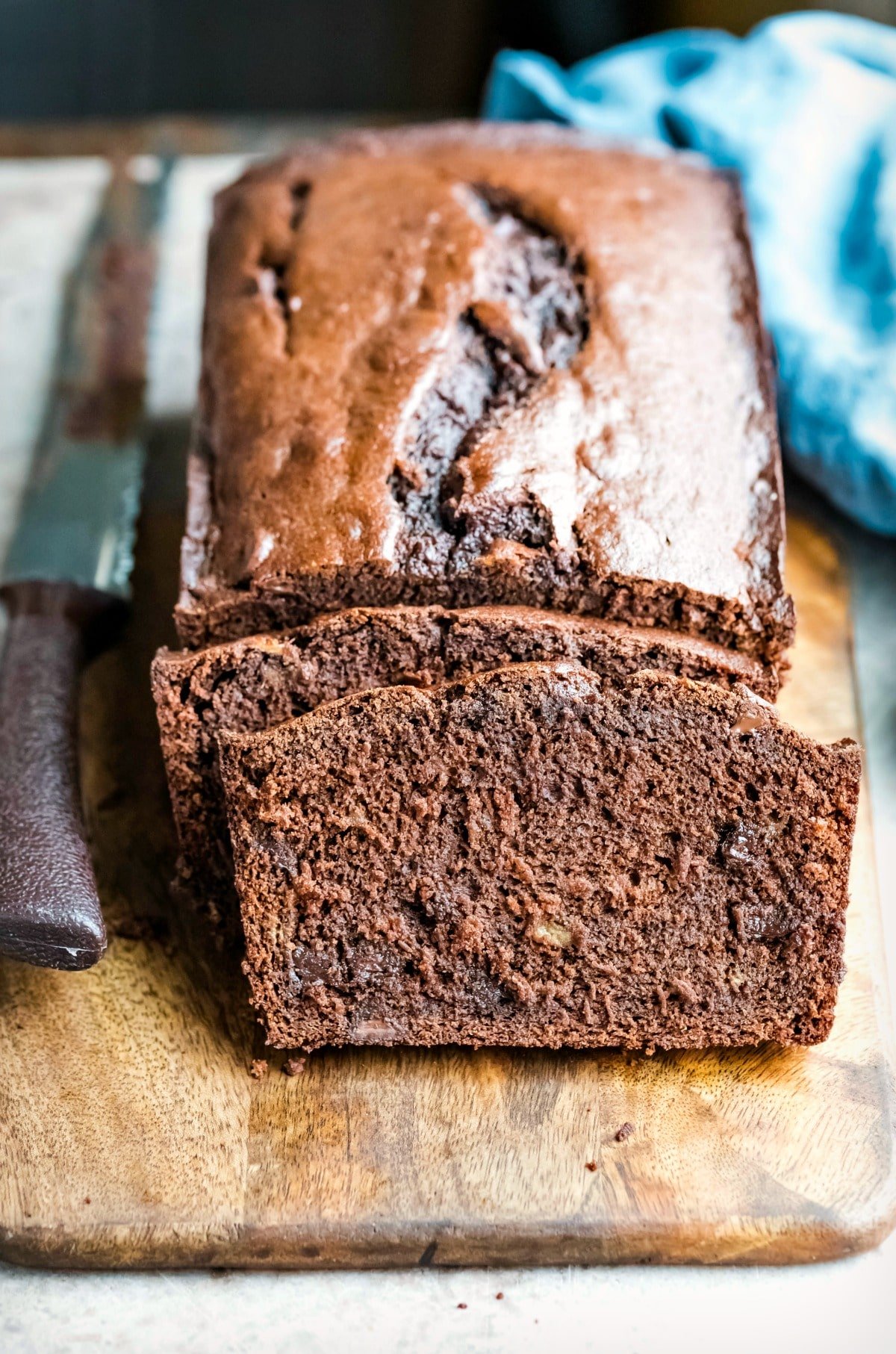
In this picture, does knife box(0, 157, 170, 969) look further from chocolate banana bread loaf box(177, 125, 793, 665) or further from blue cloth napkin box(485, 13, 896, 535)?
blue cloth napkin box(485, 13, 896, 535)

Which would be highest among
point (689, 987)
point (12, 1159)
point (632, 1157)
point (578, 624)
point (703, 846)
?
point (578, 624)

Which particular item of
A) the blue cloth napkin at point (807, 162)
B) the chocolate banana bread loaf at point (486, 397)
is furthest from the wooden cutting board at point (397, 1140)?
the blue cloth napkin at point (807, 162)

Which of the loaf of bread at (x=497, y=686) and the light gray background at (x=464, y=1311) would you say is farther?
the loaf of bread at (x=497, y=686)

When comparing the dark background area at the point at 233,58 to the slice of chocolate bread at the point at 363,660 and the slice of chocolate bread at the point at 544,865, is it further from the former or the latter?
the slice of chocolate bread at the point at 544,865

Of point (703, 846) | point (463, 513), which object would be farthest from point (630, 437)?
point (703, 846)

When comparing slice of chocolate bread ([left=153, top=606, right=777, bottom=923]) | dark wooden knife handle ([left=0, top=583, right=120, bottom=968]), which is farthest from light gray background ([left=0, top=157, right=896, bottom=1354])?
slice of chocolate bread ([left=153, top=606, right=777, bottom=923])

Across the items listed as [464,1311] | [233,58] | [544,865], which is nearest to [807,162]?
[544,865]

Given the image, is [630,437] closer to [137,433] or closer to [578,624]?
[578,624]
